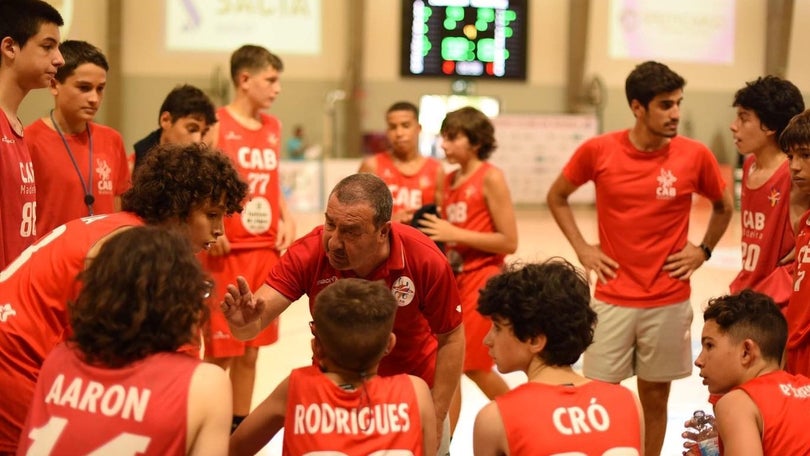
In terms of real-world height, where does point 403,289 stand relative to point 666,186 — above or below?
below

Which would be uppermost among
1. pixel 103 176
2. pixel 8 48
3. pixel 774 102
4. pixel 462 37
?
pixel 462 37

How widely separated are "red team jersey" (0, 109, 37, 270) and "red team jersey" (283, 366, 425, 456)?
1.55 meters

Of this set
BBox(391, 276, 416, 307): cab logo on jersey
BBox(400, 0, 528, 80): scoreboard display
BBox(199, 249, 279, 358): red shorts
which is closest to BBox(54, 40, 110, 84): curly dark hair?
BBox(199, 249, 279, 358): red shorts

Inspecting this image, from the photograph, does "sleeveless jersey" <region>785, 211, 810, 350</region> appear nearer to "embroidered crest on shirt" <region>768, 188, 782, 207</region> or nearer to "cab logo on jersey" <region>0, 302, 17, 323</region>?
"embroidered crest on shirt" <region>768, 188, 782, 207</region>

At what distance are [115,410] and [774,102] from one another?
325 centimetres

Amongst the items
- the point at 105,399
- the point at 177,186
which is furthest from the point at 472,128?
the point at 105,399

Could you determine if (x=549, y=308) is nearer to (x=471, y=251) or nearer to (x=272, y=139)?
(x=471, y=251)

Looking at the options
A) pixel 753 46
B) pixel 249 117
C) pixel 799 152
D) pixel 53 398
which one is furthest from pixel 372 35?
pixel 53 398

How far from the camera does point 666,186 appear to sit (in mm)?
4719

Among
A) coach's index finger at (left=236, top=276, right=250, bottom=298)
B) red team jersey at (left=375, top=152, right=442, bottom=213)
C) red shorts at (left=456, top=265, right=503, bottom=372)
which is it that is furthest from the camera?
red team jersey at (left=375, top=152, right=442, bottom=213)

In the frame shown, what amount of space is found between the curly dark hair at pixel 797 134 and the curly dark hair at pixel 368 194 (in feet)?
5.16

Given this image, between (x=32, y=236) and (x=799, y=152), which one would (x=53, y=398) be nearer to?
(x=32, y=236)

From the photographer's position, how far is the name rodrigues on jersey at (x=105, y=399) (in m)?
2.21

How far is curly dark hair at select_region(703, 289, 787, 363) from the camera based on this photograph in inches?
122
